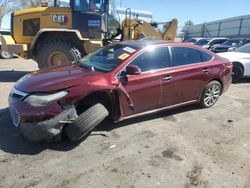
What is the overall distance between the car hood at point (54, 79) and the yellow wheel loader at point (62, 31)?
447cm

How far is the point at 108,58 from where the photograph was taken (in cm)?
561

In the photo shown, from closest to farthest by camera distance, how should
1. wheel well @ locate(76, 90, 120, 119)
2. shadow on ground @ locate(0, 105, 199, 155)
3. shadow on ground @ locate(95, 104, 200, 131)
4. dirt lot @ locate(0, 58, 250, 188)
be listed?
dirt lot @ locate(0, 58, 250, 188), shadow on ground @ locate(0, 105, 199, 155), wheel well @ locate(76, 90, 120, 119), shadow on ground @ locate(95, 104, 200, 131)

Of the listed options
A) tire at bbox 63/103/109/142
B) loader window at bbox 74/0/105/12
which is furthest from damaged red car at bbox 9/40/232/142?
loader window at bbox 74/0/105/12

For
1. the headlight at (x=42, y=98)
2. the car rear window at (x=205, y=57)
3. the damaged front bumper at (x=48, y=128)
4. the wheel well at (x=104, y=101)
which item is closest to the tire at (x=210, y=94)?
the car rear window at (x=205, y=57)

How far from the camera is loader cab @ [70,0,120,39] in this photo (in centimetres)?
990

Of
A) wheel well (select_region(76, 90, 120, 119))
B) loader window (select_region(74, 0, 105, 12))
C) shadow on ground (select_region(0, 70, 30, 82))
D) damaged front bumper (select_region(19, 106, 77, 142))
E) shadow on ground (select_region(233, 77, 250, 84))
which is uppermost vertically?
loader window (select_region(74, 0, 105, 12))

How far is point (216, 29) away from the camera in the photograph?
51969 millimetres

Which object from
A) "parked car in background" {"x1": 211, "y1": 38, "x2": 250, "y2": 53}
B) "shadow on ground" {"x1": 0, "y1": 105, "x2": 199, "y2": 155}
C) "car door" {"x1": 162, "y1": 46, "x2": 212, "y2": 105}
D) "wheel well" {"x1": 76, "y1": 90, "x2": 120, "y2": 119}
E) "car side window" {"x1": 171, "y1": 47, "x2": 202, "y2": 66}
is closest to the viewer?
"shadow on ground" {"x1": 0, "y1": 105, "x2": 199, "y2": 155}

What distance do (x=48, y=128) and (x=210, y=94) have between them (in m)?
3.93

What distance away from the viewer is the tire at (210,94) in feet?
21.5

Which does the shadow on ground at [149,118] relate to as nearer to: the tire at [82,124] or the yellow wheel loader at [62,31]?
the tire at [82,124]

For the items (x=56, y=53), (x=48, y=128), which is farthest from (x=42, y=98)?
(x=56, y=53)

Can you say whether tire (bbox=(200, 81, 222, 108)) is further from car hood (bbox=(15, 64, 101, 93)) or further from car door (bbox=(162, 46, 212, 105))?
car hood (bbox=(15, 64, 101, 93))

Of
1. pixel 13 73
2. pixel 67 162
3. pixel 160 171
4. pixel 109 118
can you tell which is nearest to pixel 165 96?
pixel 109 118
